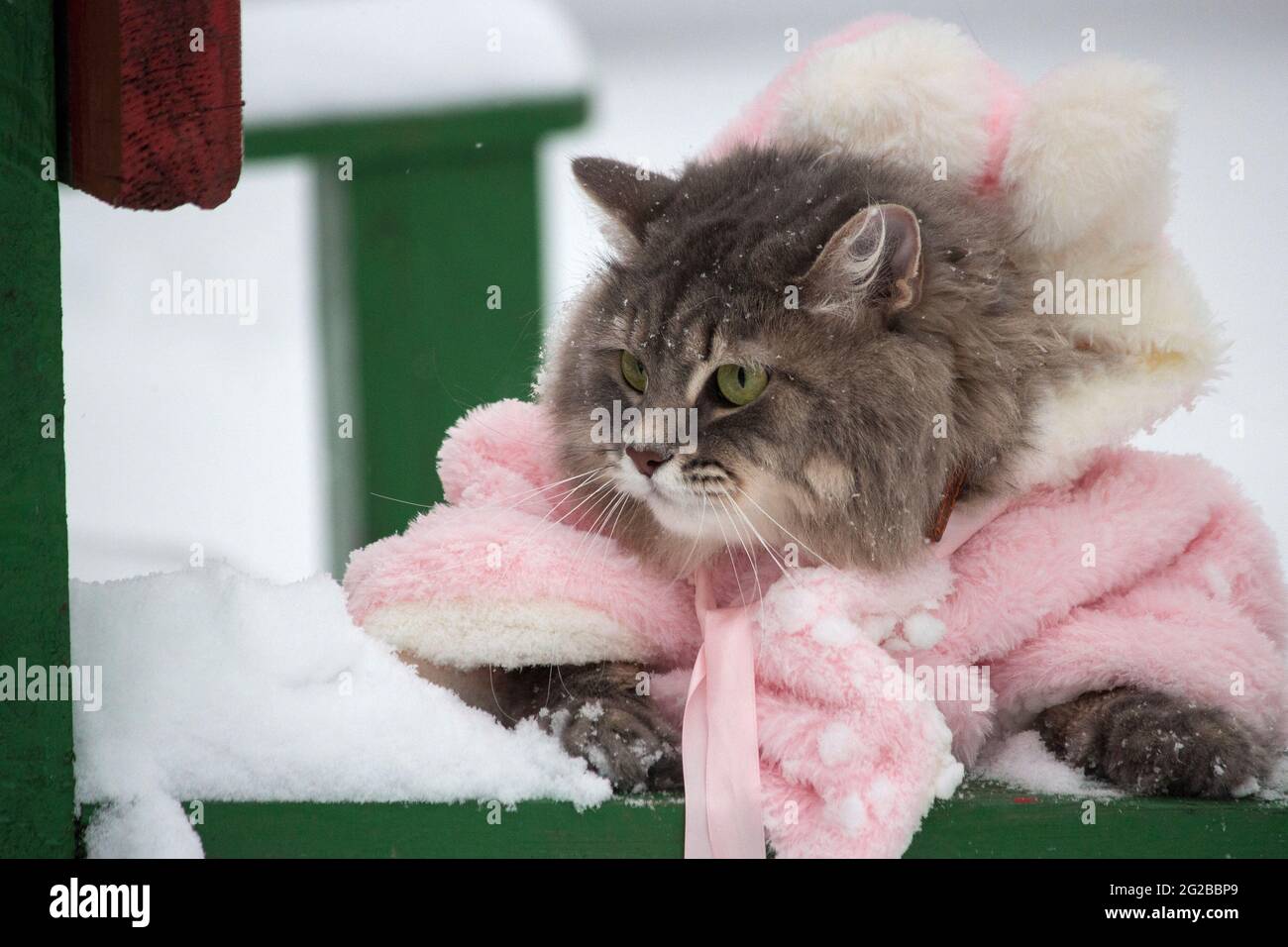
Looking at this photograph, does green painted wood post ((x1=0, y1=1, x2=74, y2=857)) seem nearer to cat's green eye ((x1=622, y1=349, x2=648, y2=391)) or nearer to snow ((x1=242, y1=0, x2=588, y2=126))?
cat's green eye ((x1=622, y1=349, x2=648, y2=391))

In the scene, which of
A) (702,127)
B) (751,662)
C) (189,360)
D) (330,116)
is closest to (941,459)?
(751,662)

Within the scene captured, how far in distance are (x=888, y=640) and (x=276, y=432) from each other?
148cm

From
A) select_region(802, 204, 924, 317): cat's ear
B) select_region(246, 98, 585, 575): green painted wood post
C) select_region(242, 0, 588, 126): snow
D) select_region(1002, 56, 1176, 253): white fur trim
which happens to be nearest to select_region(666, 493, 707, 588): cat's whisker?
select_region(802, 204, 924, 317): cat's ear

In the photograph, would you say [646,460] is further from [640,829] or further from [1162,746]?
[1162,746]

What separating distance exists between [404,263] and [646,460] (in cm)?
154

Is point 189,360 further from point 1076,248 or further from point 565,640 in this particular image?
point 1076,248

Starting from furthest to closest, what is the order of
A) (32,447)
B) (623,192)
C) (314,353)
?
(314,353) → (623,192) → (32,447)

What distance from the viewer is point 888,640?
1109mm

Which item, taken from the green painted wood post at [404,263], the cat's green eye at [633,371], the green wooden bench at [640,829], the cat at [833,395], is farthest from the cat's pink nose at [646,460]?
the green painted wood post at [404,263]

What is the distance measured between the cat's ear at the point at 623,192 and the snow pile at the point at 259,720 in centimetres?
59

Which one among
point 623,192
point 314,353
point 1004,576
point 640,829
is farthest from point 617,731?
point 314,353

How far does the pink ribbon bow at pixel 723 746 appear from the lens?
959 mm

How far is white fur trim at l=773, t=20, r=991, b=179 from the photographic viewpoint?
127cm

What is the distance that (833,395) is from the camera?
112 cm
